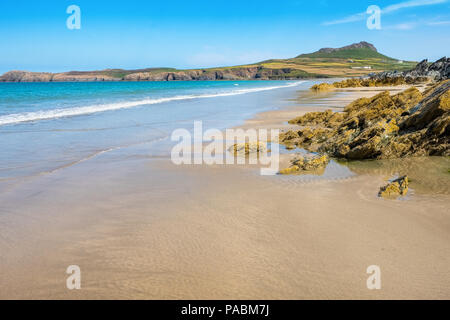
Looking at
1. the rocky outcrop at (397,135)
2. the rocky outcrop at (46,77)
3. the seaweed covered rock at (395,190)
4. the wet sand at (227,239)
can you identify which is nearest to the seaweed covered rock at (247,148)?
the rocky outcrop at (397,135)

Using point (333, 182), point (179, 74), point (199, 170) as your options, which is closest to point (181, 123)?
point (199, 170)

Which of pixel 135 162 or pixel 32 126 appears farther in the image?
pixel 32 126

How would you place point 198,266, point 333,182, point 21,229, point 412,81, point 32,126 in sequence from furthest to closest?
point 412,81, point 32,126, point 333,182, point 21,229, point 198,266

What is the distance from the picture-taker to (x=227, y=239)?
3.74 metres

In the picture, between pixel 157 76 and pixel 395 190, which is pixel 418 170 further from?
pixel 157 76

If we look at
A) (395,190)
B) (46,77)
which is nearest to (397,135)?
(395,190)

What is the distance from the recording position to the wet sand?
9.55ft

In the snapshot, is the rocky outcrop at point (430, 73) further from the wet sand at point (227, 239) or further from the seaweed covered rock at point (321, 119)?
the wet sand at point (227, 239)

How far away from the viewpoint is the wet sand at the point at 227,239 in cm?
291

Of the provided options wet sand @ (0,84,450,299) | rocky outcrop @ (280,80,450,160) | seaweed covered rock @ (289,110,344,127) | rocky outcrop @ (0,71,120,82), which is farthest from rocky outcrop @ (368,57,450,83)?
rocky outcrop @ (0,71,120,82)

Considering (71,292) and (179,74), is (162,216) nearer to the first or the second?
(71,292)

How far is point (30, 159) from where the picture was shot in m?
7.98

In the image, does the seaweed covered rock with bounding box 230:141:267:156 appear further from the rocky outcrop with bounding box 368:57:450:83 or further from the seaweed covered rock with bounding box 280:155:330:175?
the rocky outcrop with bounding box 368:57:450:83
